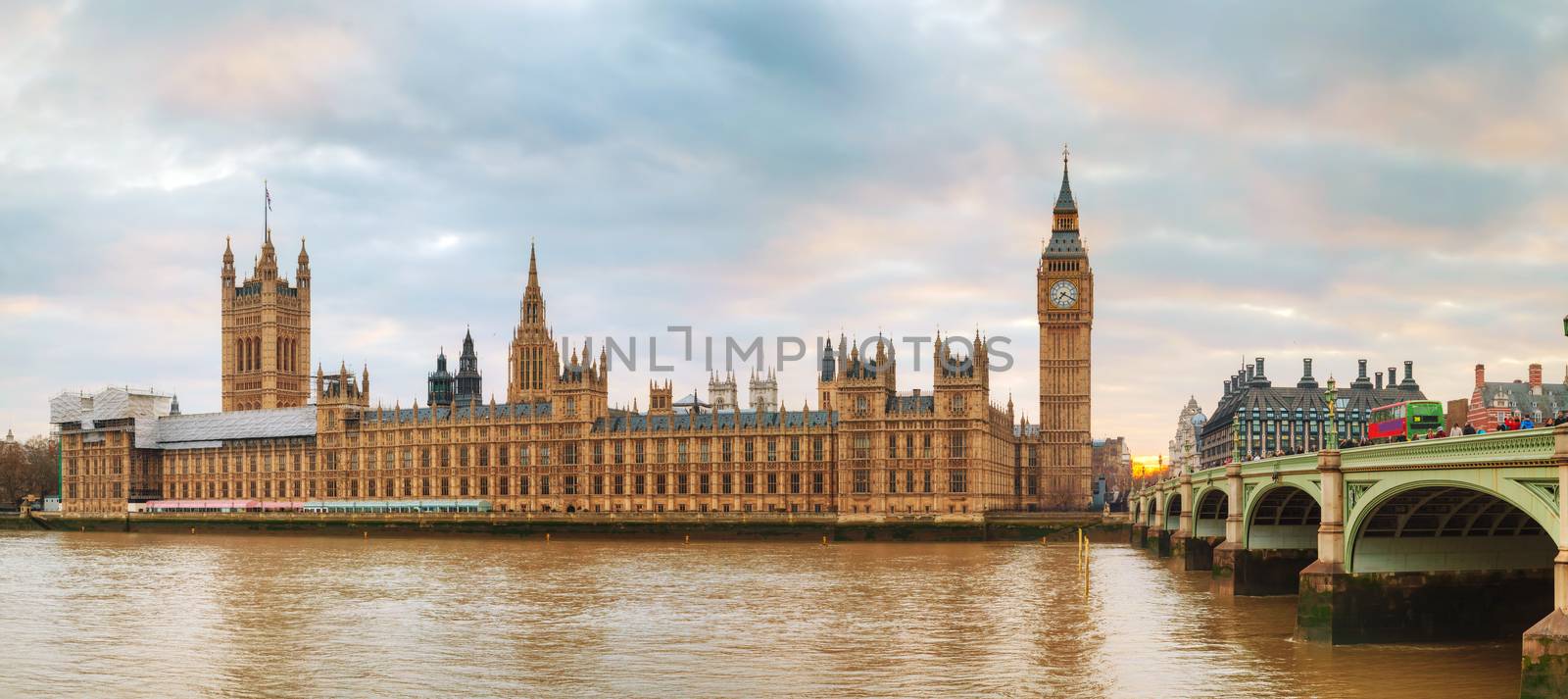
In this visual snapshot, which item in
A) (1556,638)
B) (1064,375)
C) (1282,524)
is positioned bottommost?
(1556,638)

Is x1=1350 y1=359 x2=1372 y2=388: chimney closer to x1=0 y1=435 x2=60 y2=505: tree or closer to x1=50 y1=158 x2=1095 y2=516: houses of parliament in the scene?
x1=50 y1=158 x2=1095 y2=516: houses of parliament

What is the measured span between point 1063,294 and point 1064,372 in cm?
672

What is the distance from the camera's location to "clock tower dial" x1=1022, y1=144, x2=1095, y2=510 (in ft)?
410

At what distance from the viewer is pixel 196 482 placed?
152 metres

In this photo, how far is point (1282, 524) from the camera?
188 feet

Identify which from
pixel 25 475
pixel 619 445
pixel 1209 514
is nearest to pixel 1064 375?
pixel 619 445

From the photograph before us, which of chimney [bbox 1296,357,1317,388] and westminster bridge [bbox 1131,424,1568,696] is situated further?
chimney [bbox 1296,357,1317,388]

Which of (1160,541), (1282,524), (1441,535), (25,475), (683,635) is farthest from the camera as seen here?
(25,475)

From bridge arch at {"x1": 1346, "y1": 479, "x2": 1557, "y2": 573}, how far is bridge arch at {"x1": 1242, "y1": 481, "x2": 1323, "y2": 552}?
13689 millimetres

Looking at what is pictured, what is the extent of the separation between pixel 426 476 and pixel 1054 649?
333 ft

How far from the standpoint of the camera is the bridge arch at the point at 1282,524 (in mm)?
55250

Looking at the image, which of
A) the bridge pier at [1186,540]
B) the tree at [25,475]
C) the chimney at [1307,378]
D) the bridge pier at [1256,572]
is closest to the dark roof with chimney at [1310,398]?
the chimney at [1307,378]

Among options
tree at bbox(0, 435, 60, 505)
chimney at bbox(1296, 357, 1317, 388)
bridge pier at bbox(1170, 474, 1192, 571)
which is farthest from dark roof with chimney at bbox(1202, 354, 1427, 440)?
tree at bbox(0, 435, 60, 505)

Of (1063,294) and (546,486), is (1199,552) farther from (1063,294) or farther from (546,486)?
(546,486)
